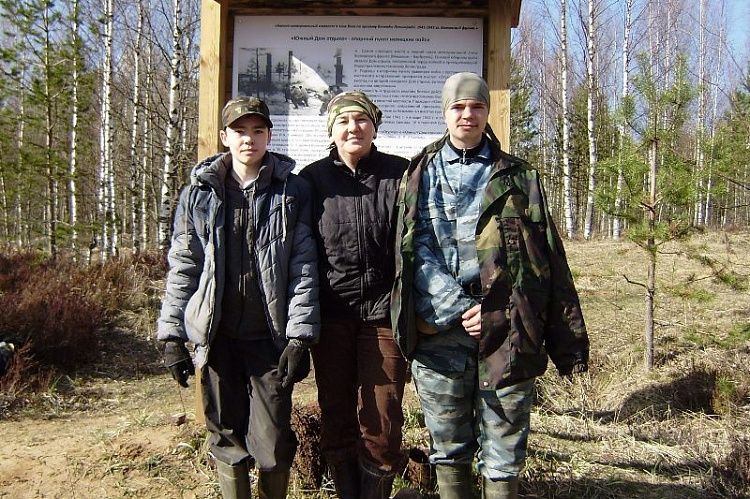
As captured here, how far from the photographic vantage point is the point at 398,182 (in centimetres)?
270

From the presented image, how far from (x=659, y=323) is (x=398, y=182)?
5.70 m

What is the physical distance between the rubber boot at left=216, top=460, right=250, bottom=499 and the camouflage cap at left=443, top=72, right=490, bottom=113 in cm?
189

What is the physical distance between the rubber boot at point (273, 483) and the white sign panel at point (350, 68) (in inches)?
69.5

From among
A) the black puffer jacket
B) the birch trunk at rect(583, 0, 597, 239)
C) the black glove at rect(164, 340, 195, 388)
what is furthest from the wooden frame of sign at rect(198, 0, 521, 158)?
the birch trunk at rect(583, 0, 597, 239)

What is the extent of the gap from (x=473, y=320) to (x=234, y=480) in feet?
4.46

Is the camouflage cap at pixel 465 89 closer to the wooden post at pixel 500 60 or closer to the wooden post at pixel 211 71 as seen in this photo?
the wooden post at pixel 500 60

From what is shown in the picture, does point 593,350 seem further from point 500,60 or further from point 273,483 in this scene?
point 273,483

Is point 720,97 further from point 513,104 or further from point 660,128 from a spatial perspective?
point 660,128

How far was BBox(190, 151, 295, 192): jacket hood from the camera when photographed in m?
2.60

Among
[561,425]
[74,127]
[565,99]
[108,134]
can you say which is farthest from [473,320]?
[565,99]

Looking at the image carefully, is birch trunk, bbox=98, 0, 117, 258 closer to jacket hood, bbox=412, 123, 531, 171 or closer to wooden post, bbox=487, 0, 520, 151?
wooden post, bbox=487, 0, 520, 151

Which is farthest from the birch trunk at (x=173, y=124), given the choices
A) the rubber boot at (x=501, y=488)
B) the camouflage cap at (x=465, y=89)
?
the rubber boot at (x=501, y=488)

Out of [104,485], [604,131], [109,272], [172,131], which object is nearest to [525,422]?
[104,485]

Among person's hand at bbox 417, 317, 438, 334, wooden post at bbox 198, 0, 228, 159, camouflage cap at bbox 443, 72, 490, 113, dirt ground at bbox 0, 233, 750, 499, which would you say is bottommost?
dirt ground at bbox 0, 233, 750, 499
